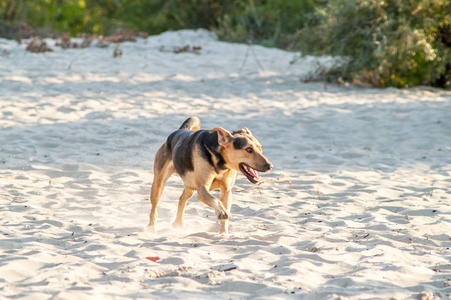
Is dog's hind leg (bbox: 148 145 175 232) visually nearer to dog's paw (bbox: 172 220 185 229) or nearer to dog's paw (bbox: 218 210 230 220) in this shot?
dog's paw (bbox: 172 220 185 229)

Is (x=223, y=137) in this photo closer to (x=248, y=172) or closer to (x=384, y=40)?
(x=248, y=172)

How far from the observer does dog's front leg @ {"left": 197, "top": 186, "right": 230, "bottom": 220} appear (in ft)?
Result: 16.3

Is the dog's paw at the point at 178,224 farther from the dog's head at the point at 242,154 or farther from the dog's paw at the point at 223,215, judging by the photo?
the dog's head at the point at 242,154

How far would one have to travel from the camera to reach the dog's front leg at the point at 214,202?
16.3ft

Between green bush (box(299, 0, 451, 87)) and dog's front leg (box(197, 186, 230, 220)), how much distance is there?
9.54 m

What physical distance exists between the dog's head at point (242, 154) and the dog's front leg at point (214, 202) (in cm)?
36

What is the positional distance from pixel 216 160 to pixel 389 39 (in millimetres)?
10103

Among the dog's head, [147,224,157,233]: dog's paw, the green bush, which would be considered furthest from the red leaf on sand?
the green bush

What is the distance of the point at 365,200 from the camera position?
7.02 meters

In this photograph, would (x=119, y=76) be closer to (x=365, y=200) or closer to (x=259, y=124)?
(x=259, y=124)

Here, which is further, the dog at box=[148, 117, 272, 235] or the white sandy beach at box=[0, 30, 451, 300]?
the dog at box=[148, 117, 272, 235]

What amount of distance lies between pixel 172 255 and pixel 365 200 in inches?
134

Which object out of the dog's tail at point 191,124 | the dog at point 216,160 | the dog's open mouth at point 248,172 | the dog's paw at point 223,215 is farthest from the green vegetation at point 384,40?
the dog's paw at point 223,215

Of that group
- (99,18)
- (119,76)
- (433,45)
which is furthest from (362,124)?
(99,18)
